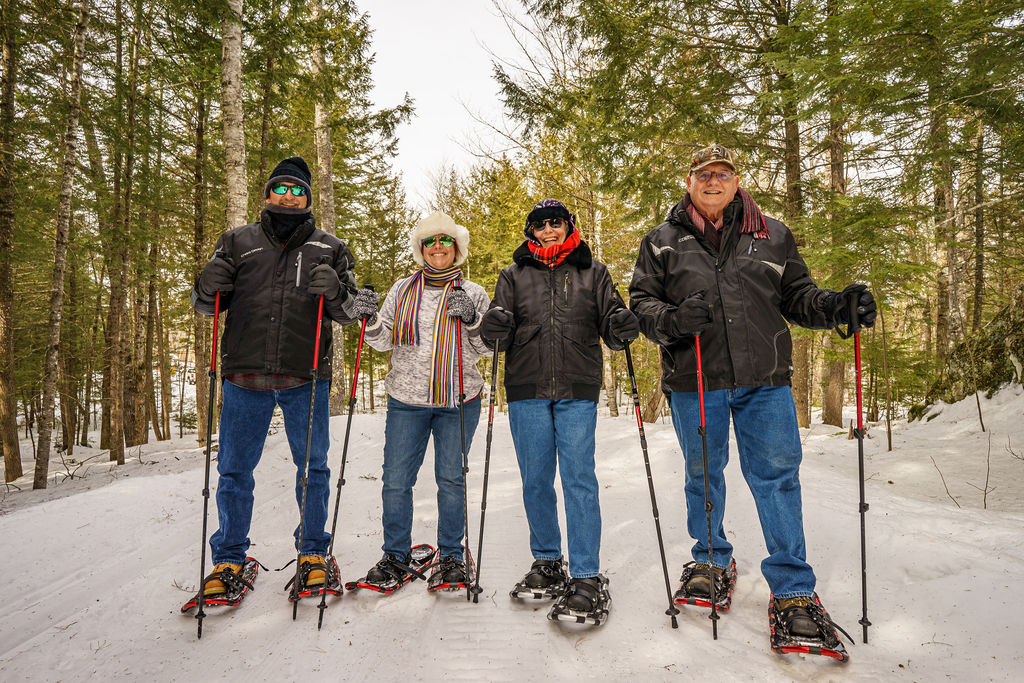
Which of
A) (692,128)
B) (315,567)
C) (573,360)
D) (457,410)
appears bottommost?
(315,567)

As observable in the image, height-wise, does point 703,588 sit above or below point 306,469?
below

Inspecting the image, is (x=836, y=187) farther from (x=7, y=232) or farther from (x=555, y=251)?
(x=7, y=232)

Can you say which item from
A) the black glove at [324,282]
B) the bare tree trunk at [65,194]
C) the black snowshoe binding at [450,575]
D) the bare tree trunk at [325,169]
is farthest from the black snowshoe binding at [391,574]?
the bare tree trunk at [65,194]

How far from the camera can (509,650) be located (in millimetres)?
2635

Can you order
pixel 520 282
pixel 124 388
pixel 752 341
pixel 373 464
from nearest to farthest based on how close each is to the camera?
pixel 752 341
pixel 520 282
pixel 373 464
pixel 124 388

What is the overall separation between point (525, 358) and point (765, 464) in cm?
156

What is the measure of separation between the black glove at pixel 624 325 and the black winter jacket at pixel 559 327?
0.08 m

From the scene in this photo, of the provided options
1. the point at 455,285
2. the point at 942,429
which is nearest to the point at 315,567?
the point at 455,285

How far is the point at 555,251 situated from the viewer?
330 cm

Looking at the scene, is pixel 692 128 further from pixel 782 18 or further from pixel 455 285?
pixel 455 285

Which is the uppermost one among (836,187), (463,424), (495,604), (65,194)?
(836,187)

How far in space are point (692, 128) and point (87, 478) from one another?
1339 cm

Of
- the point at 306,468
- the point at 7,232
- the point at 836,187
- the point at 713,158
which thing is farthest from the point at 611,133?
the point at 7,232

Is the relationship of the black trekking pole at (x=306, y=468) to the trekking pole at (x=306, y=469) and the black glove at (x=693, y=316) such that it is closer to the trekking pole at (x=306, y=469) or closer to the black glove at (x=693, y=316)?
the trekking pole at (x=306, y=469)
